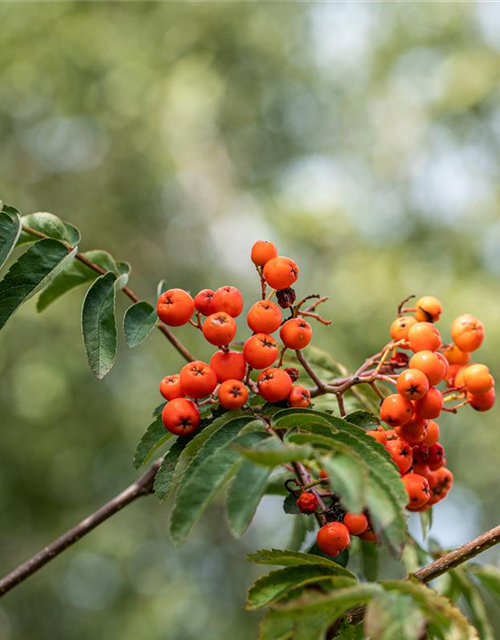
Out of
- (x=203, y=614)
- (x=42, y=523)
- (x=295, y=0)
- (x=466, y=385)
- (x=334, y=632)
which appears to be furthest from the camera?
(x=295, y=0)

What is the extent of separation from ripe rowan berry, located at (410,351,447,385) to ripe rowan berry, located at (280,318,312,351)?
0.22 meters

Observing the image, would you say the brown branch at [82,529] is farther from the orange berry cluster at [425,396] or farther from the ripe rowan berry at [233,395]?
the orange berry cluster at [425,396]

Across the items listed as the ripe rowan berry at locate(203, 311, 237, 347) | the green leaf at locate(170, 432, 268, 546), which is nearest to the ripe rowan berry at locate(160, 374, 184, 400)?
the ripe rowan berry at locate(203, 311, 237, 347)

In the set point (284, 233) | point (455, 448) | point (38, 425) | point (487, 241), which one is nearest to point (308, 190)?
point (284, 233)

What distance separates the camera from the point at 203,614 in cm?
1084

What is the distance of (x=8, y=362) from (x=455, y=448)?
7202 millimetres

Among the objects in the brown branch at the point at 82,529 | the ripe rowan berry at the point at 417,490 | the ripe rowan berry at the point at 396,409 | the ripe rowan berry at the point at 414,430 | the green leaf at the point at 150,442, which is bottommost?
the ripe rowan berry at the point at 417,490

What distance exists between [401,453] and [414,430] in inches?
2.1

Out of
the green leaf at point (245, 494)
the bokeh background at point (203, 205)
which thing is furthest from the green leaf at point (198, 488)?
the bokeh background at point (203, 205)

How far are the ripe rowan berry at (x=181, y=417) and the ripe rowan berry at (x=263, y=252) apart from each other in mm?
→ 367

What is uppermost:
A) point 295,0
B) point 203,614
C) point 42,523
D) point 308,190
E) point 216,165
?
point 295,0

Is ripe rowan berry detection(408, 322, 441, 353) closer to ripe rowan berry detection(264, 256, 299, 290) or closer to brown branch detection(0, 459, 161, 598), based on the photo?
ripe rowan berry detection(264, 256, 299, 290)

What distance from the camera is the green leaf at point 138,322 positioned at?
60.9 inches

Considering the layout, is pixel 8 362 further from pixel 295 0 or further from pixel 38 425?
pixel 295 0
